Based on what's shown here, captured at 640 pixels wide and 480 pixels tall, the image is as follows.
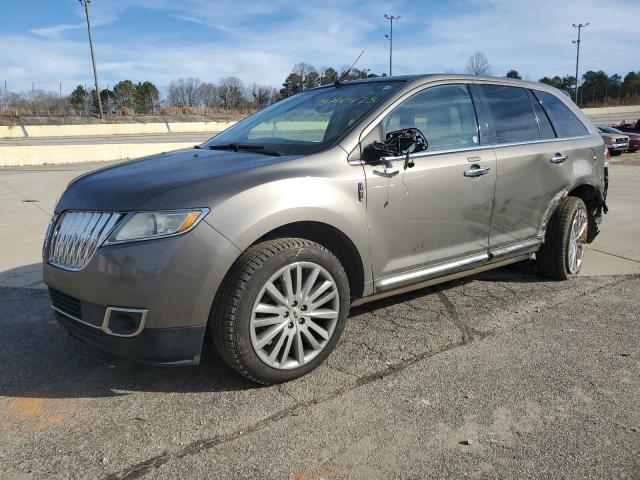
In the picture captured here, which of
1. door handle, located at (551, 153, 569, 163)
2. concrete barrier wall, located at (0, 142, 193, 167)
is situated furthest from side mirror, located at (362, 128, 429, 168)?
concrete barrier wall, located at (0, 142, 193, 167)

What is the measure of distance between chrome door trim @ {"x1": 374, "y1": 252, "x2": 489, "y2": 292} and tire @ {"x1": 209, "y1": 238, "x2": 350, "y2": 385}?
1.22ft

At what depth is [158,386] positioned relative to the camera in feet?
10.1

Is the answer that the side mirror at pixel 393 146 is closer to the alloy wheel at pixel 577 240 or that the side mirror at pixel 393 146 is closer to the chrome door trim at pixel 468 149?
the chrome door trim at pixel 468 149

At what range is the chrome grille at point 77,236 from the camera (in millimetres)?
2748

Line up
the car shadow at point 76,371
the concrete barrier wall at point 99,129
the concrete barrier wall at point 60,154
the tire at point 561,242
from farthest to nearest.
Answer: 1. the concrete barrier wall at point 99,129
2. the concrete barrier wall at point 60,154
3. the tire at point 561,242
4. the car shadow at point 76,371

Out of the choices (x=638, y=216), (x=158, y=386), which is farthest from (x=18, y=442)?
(x=638, y=216)

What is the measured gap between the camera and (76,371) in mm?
3262

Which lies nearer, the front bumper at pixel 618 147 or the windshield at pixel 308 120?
the windshield at pixel 308 120

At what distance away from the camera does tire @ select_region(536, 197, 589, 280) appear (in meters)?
4.77

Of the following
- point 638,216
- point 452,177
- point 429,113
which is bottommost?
point 638,216

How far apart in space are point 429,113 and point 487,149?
58 centimetres

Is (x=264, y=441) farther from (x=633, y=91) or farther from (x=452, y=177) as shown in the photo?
(x=633, y=91)

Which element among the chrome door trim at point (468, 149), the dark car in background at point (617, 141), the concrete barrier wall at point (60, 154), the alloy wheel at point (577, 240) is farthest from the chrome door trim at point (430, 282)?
the dark car in background at point (617, 141)

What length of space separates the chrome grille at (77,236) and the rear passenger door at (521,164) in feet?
9.08
